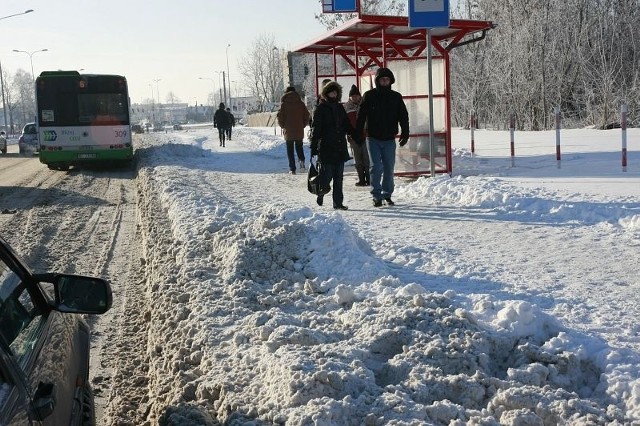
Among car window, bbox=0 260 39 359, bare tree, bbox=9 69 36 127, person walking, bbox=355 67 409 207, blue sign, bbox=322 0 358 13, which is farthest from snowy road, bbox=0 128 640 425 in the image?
bare tree, bbox=9 69 36 127

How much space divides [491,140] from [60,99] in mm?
13886

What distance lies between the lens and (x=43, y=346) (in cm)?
279

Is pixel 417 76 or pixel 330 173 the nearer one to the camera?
pixel 330 173

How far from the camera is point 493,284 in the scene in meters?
6.16

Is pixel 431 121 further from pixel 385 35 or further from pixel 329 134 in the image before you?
pixel 329 134

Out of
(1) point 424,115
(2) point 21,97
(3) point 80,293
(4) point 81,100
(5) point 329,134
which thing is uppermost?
(2) point 21,97

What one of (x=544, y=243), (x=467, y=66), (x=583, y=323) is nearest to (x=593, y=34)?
(x=467, y=66)

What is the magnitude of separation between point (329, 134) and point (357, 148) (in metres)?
2.90

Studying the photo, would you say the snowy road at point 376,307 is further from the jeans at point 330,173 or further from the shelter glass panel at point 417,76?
the shelter glass panel at point 417,76

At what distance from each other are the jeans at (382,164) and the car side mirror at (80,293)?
7.61 metres

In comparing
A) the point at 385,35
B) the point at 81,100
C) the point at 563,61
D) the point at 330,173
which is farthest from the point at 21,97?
the point at 330,173

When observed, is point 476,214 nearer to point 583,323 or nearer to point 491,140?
point 583,323

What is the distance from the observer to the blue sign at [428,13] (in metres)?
11.9

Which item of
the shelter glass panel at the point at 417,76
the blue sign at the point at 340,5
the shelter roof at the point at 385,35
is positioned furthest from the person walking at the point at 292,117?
the shelter glass panel at the point at 417,76
